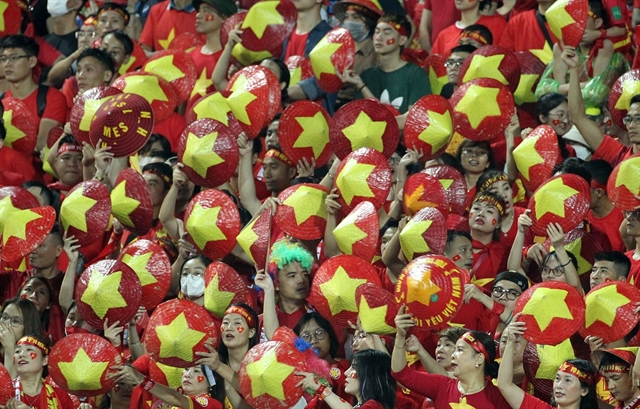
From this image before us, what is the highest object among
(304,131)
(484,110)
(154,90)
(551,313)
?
(551,313)

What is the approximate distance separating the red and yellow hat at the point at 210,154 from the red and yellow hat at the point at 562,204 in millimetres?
1848

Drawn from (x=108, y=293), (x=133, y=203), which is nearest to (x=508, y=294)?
(x=108, y=293)

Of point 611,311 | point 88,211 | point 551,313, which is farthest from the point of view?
point 88,211

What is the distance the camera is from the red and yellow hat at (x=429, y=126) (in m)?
8.95

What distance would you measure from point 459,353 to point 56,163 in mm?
3829

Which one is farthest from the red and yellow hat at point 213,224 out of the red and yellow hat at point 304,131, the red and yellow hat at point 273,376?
the red and yellow hat at point 273,376

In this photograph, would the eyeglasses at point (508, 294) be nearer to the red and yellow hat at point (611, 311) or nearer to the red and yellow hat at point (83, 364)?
the red and yellow hat at point (611, 311)

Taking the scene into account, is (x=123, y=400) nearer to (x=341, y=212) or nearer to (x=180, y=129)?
(x=341, y=212)

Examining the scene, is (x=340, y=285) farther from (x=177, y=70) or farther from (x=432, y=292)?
(x=177, y=70)

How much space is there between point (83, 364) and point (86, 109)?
204 centimetres

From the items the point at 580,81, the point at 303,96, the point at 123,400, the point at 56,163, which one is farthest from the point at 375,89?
the point at 123,400

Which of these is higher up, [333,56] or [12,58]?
[333,56]

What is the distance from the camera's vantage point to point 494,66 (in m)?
9.39

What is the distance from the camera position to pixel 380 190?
8.58 m
